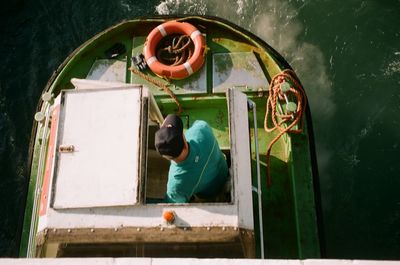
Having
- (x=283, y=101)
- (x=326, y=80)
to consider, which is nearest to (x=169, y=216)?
(x=283, y=101)

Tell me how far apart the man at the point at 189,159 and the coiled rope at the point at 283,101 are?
1165mm

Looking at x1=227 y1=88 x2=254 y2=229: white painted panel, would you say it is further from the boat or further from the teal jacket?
the teal jacket

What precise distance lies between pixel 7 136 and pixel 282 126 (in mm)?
4635

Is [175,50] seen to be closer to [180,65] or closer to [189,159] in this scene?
[180,65]

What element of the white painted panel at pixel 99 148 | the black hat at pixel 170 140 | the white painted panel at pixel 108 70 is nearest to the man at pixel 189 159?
the black hat at pixel 170 140

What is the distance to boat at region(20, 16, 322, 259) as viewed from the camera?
365cm

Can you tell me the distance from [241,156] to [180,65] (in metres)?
1.75

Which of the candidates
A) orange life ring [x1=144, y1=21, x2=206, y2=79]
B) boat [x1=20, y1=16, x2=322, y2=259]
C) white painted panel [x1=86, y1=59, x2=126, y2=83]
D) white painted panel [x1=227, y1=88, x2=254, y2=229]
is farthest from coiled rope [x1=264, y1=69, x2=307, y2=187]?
white painted panel [x1=86, y1=59, x2=126, y2=83]

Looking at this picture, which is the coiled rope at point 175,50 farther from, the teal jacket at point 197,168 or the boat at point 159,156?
the teal jacket at point 197,168

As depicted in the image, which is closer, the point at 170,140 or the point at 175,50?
the point at 170,140

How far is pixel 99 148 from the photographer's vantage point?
386cm

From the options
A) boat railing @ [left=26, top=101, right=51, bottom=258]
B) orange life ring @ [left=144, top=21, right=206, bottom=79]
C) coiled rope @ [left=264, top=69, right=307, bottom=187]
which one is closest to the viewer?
boat railing @ [left=26, top=101, right=51, bottom=258]

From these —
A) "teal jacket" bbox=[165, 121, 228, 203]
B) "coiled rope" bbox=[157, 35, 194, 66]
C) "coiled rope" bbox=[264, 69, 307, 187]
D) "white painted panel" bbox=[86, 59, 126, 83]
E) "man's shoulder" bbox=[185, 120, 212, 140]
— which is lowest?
"teal jacket" bbox=[165, 121, 228, 203]

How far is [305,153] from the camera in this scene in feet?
15.7
